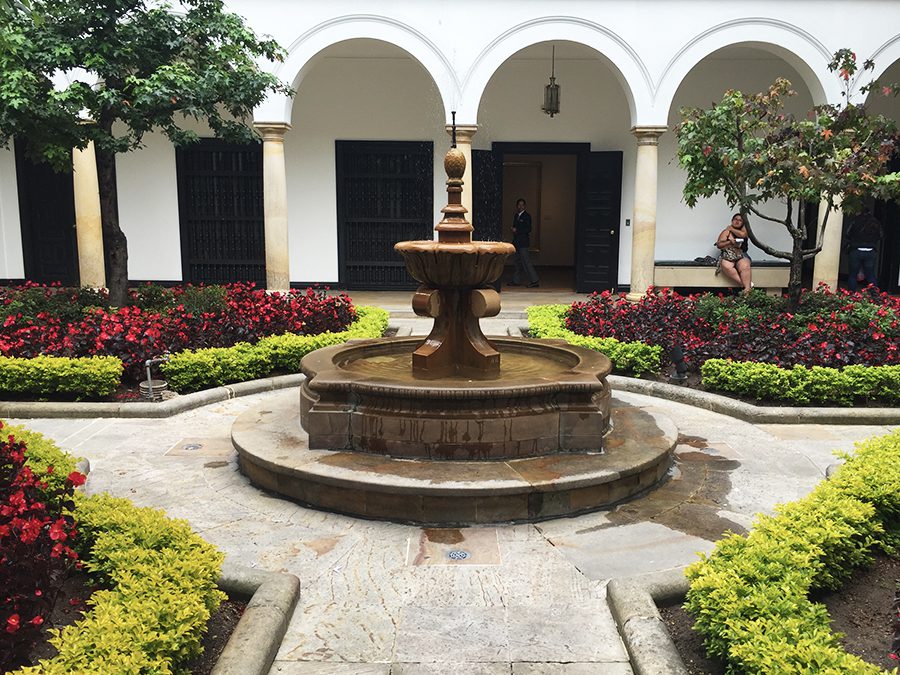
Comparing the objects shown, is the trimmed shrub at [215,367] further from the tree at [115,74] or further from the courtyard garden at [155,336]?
the tree at [115,74]

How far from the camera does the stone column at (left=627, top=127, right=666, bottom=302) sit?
12.0 m

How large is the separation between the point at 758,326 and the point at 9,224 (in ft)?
43.7

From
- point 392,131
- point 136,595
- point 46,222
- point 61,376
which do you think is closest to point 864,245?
point 392,131

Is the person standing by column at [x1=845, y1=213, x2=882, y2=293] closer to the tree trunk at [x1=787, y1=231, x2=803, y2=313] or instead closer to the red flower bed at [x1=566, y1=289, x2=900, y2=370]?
the red flower bed at [x1=566, y1=289, x2=900, y2=370]

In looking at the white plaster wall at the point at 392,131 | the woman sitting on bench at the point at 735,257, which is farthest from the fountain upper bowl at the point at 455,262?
the woman sitting on bench at the point at 735,257

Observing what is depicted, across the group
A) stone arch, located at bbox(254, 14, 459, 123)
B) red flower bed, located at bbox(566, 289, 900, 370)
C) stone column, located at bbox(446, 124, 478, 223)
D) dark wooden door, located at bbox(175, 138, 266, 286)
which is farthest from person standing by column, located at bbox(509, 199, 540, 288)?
red flower bed, located at bbox(566, 289, 900, 370)

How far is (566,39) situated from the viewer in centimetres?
1197

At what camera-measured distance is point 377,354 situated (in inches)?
267

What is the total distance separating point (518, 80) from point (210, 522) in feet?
38.8

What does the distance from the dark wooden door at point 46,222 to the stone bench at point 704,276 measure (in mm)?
10885

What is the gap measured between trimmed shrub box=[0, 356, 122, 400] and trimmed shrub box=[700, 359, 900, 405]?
5.55 m

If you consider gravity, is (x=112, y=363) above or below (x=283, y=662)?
above

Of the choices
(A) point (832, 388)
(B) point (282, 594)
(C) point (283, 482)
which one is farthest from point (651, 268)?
(B) point (282, 594)

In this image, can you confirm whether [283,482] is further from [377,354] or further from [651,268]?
[651,268]
